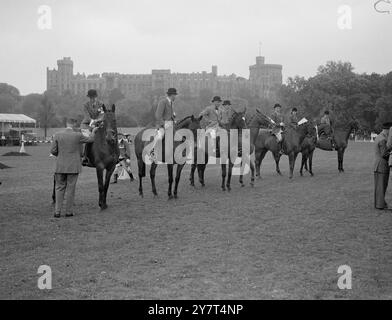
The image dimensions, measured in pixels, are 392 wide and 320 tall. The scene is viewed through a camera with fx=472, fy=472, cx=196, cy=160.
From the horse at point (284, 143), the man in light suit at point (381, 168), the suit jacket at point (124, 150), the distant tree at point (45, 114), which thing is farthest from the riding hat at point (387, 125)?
the distant tree at point (45, 114)

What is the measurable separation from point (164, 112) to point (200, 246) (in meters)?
7.23

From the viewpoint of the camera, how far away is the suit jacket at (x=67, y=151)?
38.1 ft

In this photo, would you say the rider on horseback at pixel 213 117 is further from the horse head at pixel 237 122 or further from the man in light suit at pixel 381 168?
the man in light suit at pixel 381 168

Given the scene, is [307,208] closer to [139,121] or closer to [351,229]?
[351,229]

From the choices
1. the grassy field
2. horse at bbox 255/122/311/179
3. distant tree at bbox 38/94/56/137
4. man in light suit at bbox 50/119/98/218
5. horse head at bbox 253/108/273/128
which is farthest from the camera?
distant tree at bbox 38/94/56/137

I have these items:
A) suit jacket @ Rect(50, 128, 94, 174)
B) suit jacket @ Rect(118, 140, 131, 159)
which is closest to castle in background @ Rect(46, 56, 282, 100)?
suit jacket @ Rect(118, 140, 131, 159)

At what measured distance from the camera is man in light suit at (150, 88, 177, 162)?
14.5 m

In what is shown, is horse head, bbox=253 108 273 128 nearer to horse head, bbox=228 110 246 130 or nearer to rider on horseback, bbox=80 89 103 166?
horse head, bbox=228 110 246 130

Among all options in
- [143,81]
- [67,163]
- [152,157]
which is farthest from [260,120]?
[143,81]

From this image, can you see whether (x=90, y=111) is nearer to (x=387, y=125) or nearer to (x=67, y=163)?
(x=67, y=163)

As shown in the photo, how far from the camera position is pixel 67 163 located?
11602 mm

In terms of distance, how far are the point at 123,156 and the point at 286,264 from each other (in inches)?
496

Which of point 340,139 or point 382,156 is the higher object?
point 340,139

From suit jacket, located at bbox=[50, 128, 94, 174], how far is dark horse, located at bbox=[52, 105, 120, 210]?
90 cm
